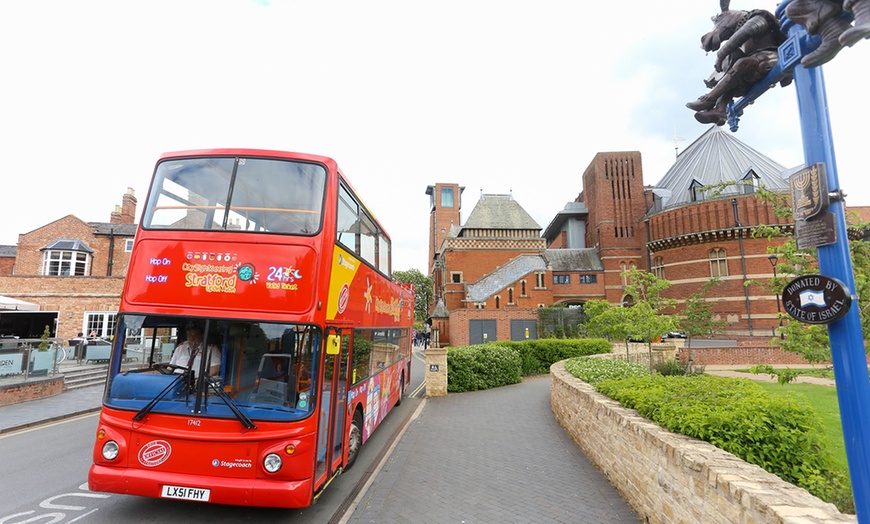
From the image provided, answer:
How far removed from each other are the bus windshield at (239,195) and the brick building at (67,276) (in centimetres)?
1701

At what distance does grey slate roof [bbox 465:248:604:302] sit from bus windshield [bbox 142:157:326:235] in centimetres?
3014

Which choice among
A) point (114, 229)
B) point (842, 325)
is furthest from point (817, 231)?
point (114, 229)

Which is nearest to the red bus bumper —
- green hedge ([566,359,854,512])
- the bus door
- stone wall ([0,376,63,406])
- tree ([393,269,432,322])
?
the bus door

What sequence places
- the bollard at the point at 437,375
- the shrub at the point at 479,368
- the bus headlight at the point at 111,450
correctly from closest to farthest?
the bus headlight at the point at 111,450 < the bollard at the point at 437,375 < the shrub at the point at 479,368

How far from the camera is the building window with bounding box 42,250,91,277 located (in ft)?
90.6

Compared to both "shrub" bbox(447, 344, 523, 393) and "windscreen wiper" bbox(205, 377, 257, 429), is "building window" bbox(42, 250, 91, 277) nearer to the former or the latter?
"shrub" bbox(447, 344, 523, 393)

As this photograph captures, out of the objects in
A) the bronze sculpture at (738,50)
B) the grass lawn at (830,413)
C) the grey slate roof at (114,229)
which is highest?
the grey slate roof at (114,229)

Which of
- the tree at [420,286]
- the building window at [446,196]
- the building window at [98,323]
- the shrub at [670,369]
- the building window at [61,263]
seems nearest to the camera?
the shrub at [670,369]

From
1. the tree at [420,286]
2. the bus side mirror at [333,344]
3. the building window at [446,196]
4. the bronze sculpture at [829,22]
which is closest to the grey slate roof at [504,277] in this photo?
the building window at [446,196]

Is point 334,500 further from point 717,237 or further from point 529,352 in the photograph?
point 717,237

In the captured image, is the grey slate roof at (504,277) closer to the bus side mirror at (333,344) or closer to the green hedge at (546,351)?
the green hedge at (546,351)

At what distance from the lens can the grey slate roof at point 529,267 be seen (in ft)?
118

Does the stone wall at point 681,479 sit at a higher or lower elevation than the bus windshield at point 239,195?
lower

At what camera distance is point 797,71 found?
323 centimetres
